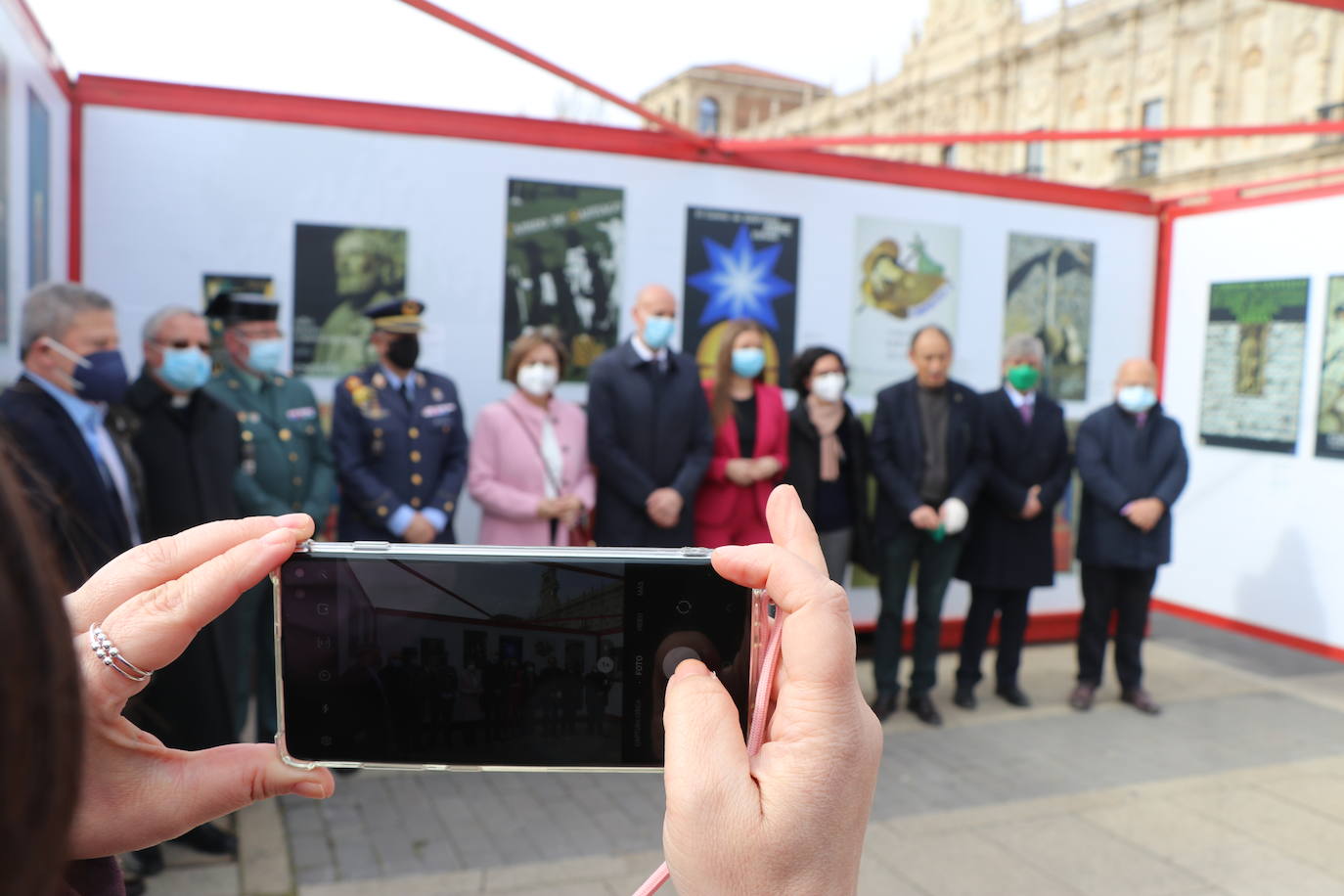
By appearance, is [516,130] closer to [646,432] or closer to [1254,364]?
[646,432]

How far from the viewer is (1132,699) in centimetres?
541

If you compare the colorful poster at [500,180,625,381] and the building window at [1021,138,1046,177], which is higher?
the building window at [1021,138,1046,177]

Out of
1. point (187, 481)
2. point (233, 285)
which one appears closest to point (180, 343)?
point (187, 481)

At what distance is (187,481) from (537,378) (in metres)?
1.51

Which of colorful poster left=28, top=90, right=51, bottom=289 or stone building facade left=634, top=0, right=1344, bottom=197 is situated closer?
colorful poster left=28, top=90, right=51, bottom=289

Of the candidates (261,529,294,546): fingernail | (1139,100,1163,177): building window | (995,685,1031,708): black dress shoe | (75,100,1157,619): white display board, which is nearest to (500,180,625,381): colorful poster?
(75,100,1157,619): white display board

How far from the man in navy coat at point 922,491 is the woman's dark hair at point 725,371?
80 cm

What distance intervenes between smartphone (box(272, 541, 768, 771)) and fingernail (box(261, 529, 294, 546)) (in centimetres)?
12

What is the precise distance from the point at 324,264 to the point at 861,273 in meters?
2.92

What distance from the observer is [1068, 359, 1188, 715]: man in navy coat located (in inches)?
208

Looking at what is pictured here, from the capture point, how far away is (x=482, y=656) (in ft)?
3.45

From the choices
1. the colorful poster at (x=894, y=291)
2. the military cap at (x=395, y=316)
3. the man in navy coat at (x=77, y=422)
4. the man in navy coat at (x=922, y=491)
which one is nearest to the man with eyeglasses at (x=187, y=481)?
the man in navy coat at (x=77, y=422)

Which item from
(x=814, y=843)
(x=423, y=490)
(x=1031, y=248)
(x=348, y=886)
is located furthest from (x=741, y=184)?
(x=814, y=843)

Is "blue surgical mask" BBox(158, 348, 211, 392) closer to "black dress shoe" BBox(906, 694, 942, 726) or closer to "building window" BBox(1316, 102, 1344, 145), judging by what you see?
"black dress shoe" BBox(906, 694, 942, 726)
